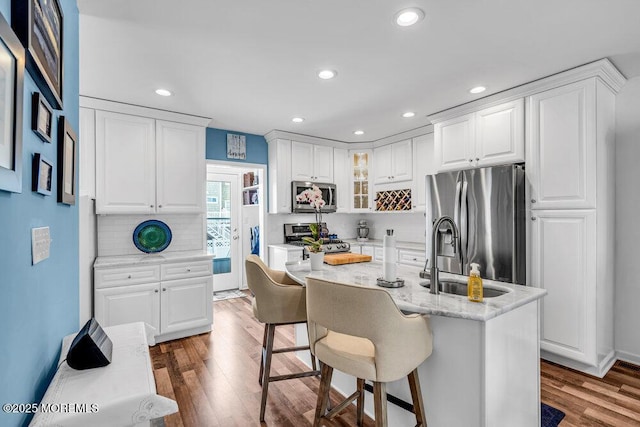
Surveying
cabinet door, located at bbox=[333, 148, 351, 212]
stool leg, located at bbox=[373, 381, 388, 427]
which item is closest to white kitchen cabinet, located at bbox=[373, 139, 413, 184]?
cabinet door, located at bbox=[333, 148, 351, 212]

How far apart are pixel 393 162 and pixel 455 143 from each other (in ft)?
4.31

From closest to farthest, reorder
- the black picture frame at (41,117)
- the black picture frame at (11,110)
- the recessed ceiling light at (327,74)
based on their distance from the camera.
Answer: the black picture frame at (11,110) → the black picture frame at (41,117) → the recessed ceiling light at (327,74)

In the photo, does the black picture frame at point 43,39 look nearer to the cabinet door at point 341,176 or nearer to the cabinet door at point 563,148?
the cabinet door at point 563,148

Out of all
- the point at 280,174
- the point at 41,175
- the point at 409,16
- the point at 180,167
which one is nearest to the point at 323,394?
the point at 41,175

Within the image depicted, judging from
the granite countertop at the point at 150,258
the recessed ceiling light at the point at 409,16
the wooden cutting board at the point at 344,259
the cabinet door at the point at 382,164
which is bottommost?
the granite countertop at the point at 150,258

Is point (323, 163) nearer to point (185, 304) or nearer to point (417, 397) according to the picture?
point (185, 304)

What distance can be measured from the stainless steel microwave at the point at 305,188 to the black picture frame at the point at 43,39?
11.0ft

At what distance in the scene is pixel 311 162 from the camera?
4.68 meters

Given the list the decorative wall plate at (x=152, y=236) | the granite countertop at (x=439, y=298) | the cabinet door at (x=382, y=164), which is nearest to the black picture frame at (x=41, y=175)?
the granite countertop at (x=439, y=298)

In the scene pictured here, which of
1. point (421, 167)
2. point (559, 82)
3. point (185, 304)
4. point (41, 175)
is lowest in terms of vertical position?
point (185, 304)

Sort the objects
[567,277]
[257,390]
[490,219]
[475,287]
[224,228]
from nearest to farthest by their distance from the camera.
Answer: [475,287] < [257,390] < [567,277] < [490,219] < [224,228]

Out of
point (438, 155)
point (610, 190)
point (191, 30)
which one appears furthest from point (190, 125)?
point (610, 190)

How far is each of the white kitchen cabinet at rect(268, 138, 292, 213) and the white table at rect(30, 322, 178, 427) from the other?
345 centimetres

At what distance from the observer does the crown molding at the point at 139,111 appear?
3098 millimetres
